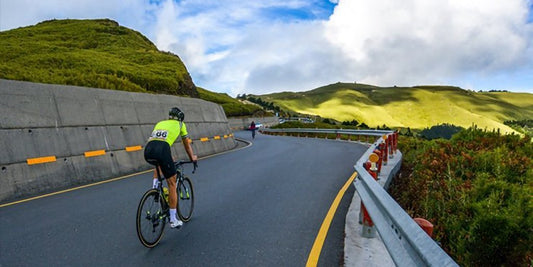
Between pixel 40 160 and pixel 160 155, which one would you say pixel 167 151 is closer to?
pixel 160 155

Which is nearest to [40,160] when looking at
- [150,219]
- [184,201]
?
[184,201]

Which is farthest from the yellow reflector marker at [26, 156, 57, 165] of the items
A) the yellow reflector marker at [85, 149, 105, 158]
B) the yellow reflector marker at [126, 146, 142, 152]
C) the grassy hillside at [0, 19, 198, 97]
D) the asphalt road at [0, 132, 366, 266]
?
the grassy hillside at [0, 19, 198, 97]

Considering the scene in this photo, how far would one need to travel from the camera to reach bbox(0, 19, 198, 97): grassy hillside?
16469mm

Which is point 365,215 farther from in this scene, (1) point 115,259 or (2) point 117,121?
(2) point 117,121

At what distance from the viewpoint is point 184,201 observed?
236 inches

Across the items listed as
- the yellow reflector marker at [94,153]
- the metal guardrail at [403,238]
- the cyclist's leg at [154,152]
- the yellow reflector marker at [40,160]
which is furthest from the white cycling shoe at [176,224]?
the yellow reflector marker at [94,153]

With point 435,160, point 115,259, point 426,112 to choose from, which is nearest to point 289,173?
point 435,160

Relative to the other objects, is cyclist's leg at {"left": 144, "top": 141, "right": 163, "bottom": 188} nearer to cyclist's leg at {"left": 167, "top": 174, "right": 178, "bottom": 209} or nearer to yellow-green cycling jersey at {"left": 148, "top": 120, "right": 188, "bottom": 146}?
yellow-green cycling jersey at {"left": 148, "top": 120, "right": 188, "bottom": 146}

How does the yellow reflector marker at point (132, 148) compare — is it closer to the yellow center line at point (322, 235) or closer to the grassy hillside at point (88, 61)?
the grassy hillside at point (88, 61)

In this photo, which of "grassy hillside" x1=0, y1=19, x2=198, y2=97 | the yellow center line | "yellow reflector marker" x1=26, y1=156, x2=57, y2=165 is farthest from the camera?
"grassy hillside" x1=0, y1=19, x2=198, y2=97

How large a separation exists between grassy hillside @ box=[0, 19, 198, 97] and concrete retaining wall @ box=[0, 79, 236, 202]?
4.59m

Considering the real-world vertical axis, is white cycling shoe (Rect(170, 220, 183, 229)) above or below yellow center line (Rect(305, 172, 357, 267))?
above

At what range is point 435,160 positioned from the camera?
889 cm

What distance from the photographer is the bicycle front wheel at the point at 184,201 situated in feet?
19.3
